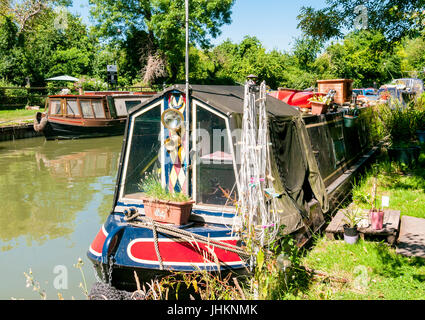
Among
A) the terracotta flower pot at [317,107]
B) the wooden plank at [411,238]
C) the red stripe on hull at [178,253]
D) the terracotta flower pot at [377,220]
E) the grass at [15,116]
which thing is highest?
the grass at [15,116]

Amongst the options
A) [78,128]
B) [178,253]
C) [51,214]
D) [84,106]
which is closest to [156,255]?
[178,253]

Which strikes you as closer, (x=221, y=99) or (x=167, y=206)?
(x=167, y=206)

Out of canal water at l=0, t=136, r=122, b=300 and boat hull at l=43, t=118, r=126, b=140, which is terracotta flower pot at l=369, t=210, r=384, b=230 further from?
boat hull at l=43, t=118, r=126, b=140

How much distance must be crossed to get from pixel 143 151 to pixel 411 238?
3.65m

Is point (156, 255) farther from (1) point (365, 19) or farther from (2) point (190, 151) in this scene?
(1) point (365, 19)

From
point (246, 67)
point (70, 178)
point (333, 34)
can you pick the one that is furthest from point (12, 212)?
point (246, 67)

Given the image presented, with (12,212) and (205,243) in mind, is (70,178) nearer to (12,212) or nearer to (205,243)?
(12,212)

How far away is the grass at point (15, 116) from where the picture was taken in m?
20.8

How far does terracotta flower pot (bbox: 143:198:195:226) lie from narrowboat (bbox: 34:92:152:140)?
638 inches

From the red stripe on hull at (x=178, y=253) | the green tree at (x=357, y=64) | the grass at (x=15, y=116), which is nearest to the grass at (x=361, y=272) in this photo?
the red stripe on hull at (x=178, y=253)

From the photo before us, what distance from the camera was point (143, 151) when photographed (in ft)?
17.8

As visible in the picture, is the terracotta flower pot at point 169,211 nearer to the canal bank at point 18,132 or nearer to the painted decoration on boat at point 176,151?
the painted decoration on boat at point 176,151

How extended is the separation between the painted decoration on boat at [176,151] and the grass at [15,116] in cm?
1703
